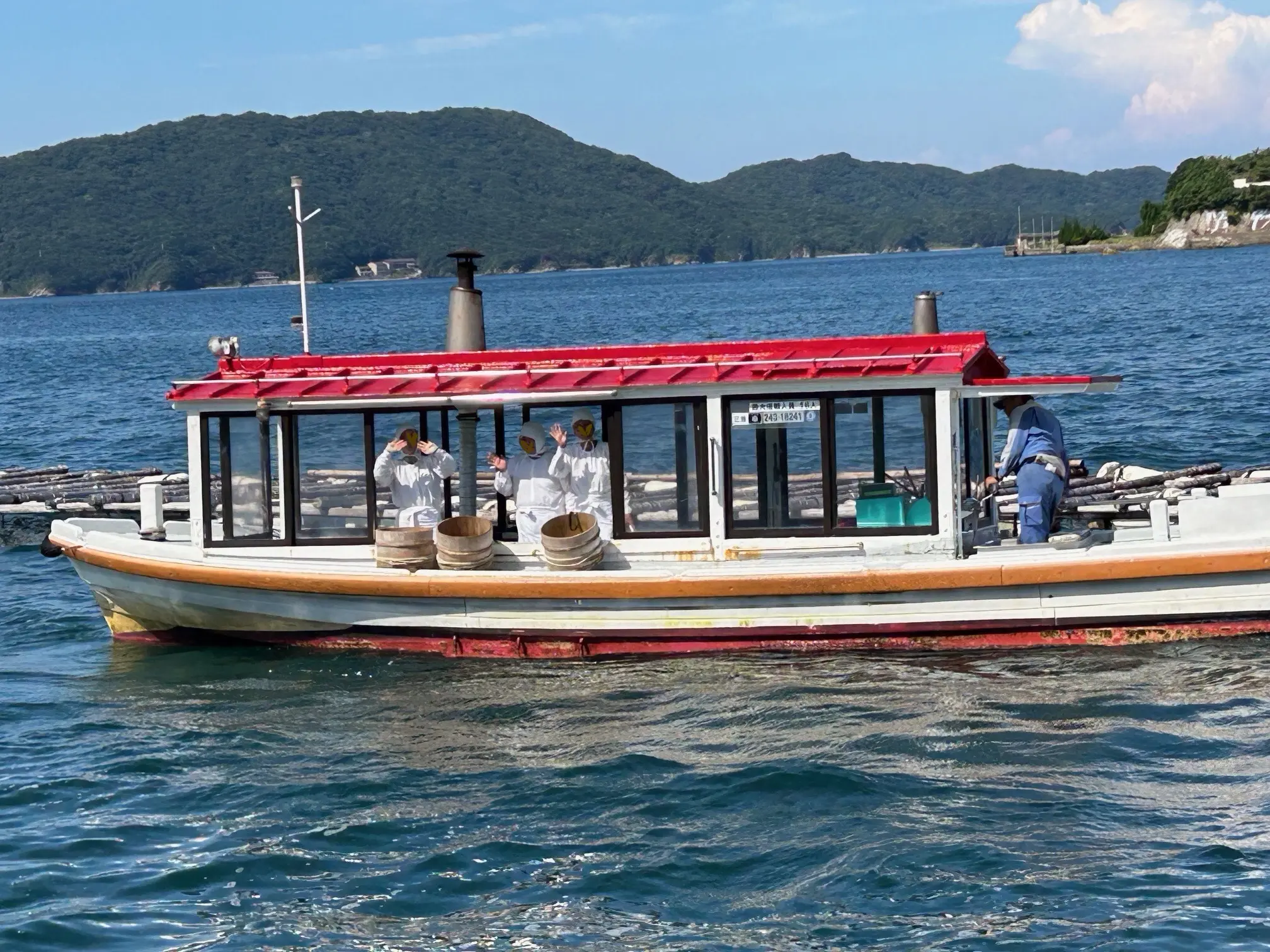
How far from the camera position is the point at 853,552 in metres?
12.8

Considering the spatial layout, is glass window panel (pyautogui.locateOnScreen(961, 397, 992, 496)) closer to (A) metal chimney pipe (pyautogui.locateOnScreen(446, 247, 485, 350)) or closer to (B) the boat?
(B) the boat

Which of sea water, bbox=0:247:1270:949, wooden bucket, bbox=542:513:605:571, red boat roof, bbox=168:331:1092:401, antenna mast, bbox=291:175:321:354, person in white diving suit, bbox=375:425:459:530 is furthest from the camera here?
antenna mast, bbox=291:175:321:354

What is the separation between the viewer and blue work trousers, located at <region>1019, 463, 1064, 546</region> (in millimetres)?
13141

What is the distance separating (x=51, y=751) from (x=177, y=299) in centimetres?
18382

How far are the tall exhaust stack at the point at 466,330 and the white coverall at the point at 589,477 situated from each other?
708 mm

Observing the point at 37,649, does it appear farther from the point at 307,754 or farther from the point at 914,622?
the point at 914,622

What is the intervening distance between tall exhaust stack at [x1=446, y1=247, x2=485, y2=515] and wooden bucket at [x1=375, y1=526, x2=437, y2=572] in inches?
22.1

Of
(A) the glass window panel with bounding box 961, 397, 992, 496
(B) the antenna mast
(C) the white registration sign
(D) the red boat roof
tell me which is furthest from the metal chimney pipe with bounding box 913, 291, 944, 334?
(B) the antenna mast

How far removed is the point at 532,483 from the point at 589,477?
0.48m

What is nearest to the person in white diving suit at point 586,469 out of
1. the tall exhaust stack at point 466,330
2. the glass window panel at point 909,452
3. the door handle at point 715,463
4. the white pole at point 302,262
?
the tall exhaust stack at point 466,330

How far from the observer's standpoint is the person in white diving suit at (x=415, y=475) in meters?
13.3

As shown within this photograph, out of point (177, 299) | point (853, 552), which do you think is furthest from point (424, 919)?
point (177, 299)

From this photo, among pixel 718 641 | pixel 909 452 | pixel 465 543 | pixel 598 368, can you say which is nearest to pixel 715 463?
pixel 598 368

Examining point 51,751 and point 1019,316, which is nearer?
point 51,751
